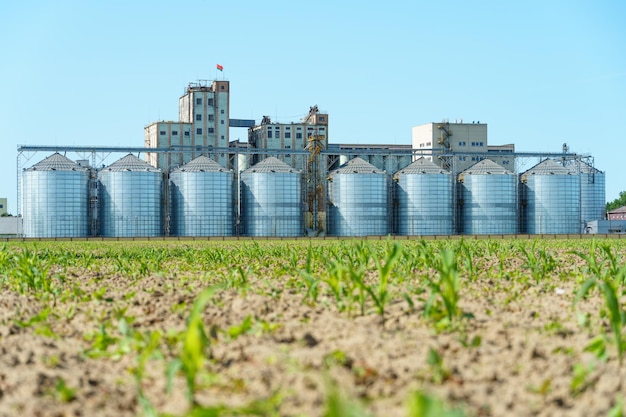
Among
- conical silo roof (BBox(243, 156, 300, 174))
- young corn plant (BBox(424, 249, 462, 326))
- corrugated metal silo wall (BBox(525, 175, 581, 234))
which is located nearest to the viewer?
young corn plant (BBox(424, 249, 462, 326))

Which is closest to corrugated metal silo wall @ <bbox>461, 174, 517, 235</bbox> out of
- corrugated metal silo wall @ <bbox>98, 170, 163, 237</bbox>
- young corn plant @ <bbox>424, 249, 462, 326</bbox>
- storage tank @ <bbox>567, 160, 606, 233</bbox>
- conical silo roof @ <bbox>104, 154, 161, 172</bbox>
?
storage tank @ <bbox>567, 160, 606, 233</bbox>

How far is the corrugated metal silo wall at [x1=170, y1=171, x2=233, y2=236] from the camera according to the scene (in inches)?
2653

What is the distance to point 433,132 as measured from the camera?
99.8 m

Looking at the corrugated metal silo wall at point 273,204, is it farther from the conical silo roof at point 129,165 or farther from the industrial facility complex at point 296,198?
the conical silo roof at point 129,165

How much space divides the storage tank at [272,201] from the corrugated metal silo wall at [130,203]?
338 inches

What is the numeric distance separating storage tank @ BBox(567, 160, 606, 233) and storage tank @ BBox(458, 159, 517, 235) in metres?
9.22

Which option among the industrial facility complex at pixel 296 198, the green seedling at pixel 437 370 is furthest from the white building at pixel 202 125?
the green seedling at pixel 437 370

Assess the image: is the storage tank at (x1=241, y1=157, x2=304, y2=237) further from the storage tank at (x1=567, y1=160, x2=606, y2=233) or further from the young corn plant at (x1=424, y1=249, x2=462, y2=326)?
the young corn plant at (x1=424, y1=249, x2=462, y2=326)

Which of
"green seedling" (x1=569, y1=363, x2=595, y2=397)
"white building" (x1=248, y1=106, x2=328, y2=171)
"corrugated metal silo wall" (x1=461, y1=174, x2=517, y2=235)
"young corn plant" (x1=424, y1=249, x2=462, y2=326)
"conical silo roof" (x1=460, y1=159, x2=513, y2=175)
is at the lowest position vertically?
"green seedling" (x1=569, y1=363, x2=595, y2=397)

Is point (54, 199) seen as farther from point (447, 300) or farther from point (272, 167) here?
point (447, 300)

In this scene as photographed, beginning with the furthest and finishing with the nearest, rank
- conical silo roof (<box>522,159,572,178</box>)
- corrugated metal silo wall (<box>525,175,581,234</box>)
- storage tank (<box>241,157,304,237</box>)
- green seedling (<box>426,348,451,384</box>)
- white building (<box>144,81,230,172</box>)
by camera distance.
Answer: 1. white building (<box>144,81,230,172</box>)
2. conical silo roof (<box>522,159,572,178</box>)
3. corrugated metal silo wall (<box>525,175,581,234</box>)
4. storage tank (<box>241,157,304,237</box>)
5. green seedling (<box>426,348,451,384</box>)

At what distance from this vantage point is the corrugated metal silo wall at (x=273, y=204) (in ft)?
223

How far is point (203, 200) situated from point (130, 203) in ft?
21.4

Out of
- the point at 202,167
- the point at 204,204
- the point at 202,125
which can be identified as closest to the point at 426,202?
the point at 204,204
